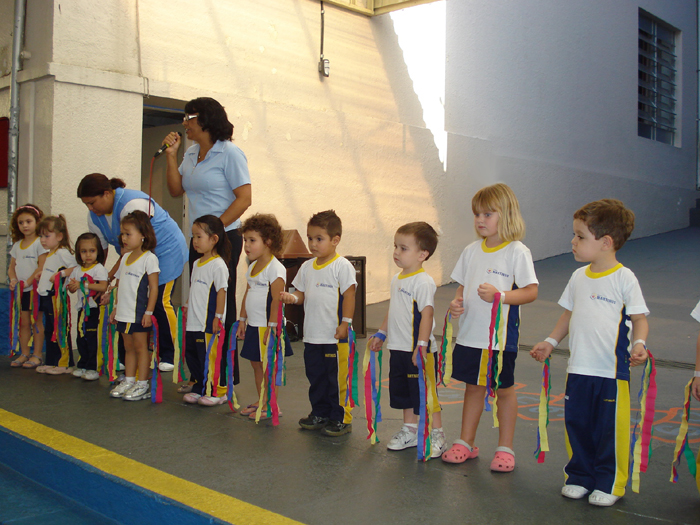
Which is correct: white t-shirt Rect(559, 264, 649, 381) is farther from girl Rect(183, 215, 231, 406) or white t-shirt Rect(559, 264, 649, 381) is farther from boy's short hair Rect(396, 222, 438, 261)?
girl Rect(183, 215, 231, 406)

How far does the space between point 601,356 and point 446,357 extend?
778mm

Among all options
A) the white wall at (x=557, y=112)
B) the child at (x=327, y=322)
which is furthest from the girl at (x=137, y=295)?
the white wall at (x=557, y=112)

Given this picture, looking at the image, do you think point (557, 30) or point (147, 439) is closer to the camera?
point (147, 439)

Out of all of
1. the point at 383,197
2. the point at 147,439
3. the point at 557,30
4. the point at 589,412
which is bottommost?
the point at 147,439

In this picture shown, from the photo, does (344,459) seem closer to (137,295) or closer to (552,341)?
(552,341)

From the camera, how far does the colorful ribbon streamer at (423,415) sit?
10.3ft

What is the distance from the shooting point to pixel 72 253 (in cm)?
524

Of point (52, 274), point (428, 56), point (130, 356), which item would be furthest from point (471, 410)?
point (428, 56)

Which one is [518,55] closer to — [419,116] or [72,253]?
[419,116]

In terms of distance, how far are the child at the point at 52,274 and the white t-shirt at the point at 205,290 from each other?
1473 millimetres

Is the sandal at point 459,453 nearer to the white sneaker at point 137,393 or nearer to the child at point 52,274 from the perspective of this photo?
the white sneaker at point 137,393

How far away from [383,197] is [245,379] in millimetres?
4652

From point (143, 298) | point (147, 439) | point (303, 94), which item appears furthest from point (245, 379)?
point (303, 94)

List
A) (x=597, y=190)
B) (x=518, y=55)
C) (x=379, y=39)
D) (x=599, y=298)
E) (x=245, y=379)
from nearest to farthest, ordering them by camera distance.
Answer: (x=599, y=298)
(x=245, y=379)
(x=379, y=39)
(x=518, y=55)
(x=597, y=190)
